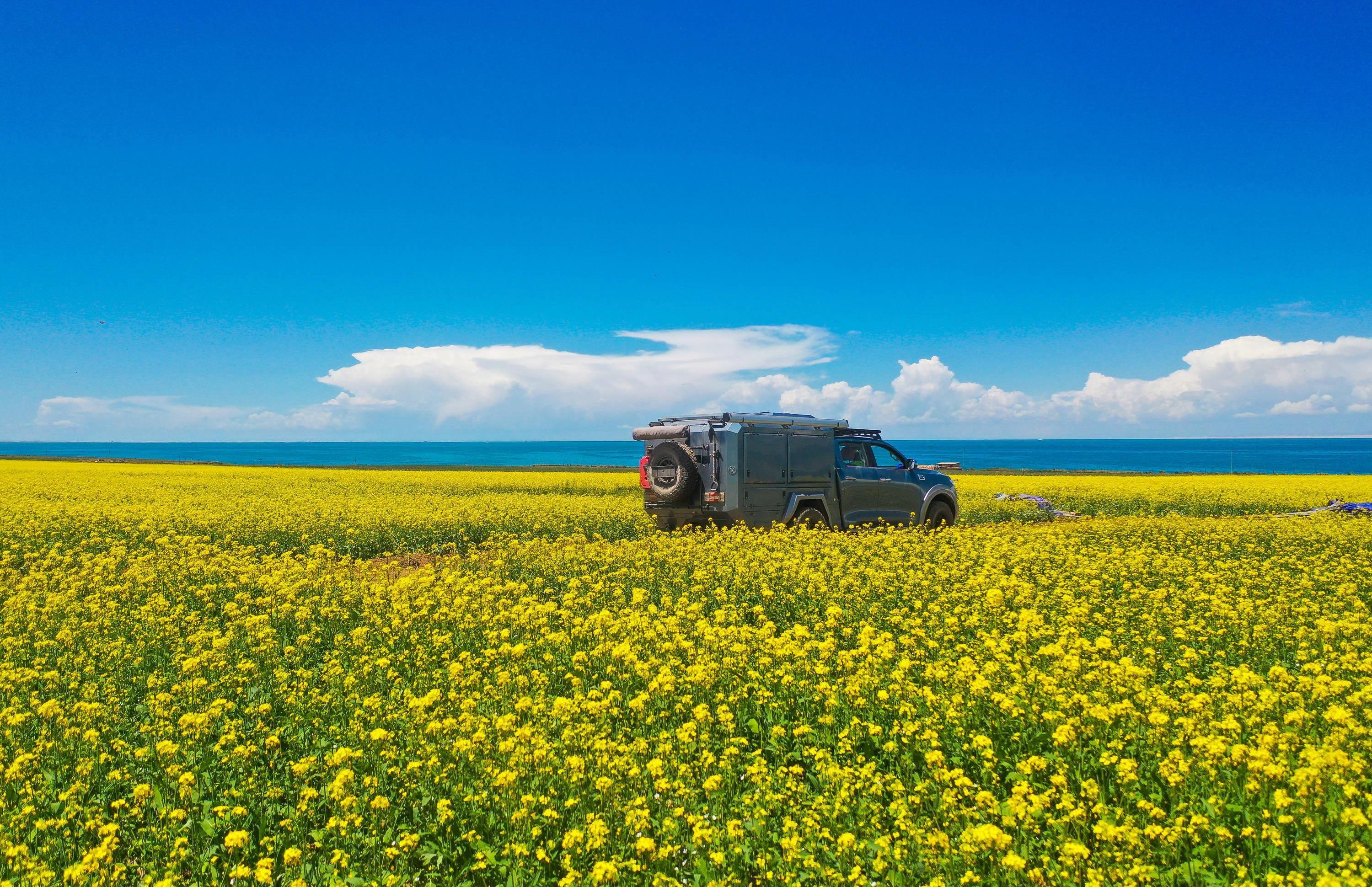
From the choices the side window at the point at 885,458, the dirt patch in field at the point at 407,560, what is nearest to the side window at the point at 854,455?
the side window at the point at 885,458

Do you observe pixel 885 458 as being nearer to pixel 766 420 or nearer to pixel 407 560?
pixel 766 420

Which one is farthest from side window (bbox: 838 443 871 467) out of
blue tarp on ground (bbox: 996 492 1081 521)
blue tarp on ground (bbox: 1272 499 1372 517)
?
blue tarp on ground (bbox: 1272 499 1372 517)

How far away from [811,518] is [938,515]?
4574 mm

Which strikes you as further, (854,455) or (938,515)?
(938,515)

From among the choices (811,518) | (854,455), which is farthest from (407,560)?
(854,455)

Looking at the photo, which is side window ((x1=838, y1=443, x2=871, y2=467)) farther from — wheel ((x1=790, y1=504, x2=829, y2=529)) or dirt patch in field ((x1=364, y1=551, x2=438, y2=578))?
dirt patch in field ((x1=364, y1=551, x2=438, y2=578))

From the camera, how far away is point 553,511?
1945 centimetres

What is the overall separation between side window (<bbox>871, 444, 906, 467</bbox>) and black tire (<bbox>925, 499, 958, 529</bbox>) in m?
1.38

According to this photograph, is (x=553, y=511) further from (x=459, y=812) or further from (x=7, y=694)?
(x=459, y=812)

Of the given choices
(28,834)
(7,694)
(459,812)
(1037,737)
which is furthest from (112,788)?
(1037,737)

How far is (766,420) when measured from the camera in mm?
15031

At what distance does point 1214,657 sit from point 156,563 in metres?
13.1

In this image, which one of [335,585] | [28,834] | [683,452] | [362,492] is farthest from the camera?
[362,492]

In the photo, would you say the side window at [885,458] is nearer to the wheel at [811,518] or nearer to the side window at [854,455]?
the side window at [854,455]
